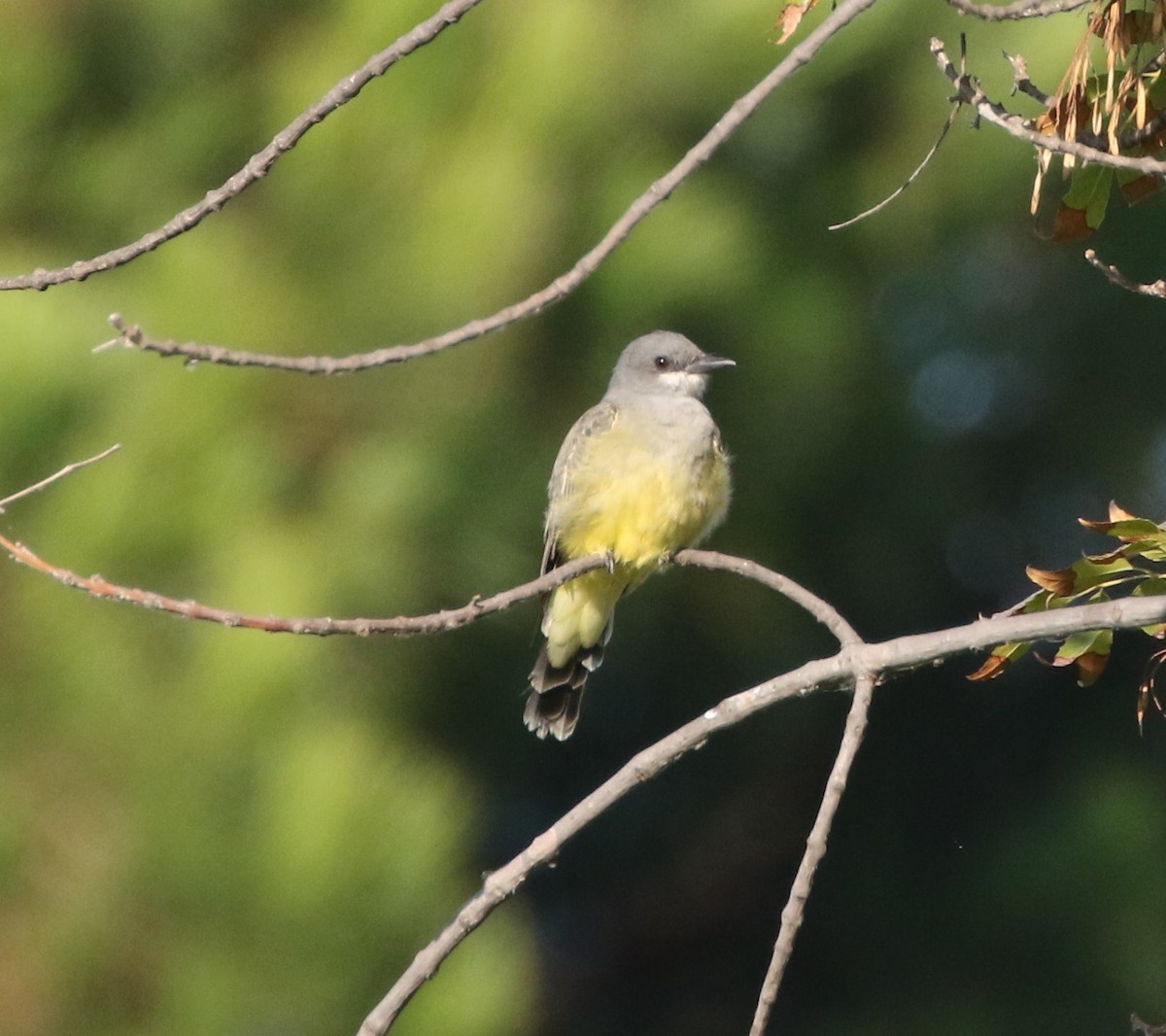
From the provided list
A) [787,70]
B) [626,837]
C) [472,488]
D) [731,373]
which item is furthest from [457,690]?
[787,70]

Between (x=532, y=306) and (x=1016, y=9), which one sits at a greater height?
(x=1016, y=9)

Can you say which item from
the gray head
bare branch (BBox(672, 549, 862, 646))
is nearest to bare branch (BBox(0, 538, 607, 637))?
bare branch (BBox(672, 549, 862, 646))

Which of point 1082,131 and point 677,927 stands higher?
point 677,927

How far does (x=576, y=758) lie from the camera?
6.71 m

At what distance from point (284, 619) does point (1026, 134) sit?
110cm

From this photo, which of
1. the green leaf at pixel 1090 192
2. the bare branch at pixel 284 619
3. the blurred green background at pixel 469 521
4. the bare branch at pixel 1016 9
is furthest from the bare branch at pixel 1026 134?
the blurred green background at pixel 469 521

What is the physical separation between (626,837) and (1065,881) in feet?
5.98

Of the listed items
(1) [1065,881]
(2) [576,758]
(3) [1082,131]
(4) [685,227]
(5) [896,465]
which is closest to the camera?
(3) [1082,131]

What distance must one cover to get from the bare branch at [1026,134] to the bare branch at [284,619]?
90 centimetres

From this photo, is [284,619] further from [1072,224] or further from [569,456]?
[569,456]

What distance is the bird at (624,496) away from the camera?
4.10 metres

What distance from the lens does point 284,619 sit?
85.8 inches

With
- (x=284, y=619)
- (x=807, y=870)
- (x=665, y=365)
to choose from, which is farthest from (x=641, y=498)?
(x=807, y=870)

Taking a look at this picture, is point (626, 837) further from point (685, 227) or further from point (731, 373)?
point (685, 227)
